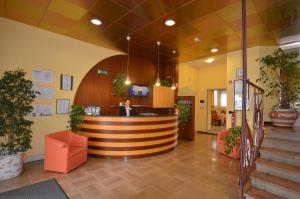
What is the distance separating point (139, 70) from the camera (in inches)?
270

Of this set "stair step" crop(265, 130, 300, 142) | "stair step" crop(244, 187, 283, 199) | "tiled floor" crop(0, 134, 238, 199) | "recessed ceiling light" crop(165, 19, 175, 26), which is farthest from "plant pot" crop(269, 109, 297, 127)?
"recessed ceiling light" crop(165, 19, 175, 26)

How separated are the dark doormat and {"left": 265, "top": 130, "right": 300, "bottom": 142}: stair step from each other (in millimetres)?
3999

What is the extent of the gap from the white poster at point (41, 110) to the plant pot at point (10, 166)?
1.21 meters

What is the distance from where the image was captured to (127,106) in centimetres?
502

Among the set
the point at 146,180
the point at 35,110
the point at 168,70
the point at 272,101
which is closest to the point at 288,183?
the point at 146,180

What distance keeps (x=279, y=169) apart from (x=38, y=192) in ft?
13.1

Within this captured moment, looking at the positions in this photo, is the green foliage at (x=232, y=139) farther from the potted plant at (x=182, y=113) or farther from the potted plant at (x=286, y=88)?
the potted plant at (x=182, y=113)

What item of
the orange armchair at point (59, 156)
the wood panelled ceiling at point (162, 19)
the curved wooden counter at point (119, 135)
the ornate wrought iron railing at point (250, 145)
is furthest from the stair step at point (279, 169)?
the orange armchair at point (59, 156)

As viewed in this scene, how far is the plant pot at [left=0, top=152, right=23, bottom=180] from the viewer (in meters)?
3.15

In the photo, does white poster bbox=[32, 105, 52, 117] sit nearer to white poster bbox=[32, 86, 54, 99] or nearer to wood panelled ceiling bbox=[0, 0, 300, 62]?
white poster bbox=[32, 86, 54, 99]

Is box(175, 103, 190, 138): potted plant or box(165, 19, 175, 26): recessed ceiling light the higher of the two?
box(165, 19, 175, 26): recessed ceiling light

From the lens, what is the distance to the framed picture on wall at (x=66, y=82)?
15.6 feet

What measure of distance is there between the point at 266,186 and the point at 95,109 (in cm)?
446

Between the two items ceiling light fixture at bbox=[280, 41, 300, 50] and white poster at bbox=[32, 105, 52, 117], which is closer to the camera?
white poster at bbox=[32, 105, 52, 117]
